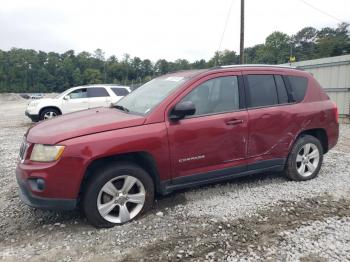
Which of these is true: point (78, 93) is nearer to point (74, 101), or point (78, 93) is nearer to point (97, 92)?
point (74, 101)

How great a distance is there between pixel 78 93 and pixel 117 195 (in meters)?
10.4

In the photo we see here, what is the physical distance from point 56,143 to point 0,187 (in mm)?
2373

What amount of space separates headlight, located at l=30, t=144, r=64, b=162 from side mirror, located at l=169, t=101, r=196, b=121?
52.2 inches

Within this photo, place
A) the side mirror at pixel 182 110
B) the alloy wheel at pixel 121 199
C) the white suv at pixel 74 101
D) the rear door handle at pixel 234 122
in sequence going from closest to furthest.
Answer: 1. the alloy wheel at pixel 121 199
2. the side mirror at pixel 182 110
3. the rear door handle at pixel 234 122
4. the white suv at pixel 74 101

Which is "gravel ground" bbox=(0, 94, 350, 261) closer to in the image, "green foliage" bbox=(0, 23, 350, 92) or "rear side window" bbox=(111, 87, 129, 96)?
"rear side window" bbox=(111, 87, 129, 96)

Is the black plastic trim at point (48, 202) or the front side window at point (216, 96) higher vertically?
the front side window at point (216, 96)

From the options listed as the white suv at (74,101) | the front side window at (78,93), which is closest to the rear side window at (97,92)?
the white suv at (74,101)

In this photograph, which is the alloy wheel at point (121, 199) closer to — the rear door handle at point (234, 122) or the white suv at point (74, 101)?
the rear door handle at point (234, 122)

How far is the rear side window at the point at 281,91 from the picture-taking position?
177 inches

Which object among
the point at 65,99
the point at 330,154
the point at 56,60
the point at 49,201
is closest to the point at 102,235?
the point at 49,201

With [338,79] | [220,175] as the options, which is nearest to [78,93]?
[220,175]

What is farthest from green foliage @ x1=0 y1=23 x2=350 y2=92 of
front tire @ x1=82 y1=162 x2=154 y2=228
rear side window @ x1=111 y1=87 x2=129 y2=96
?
front tire @ x1=82 y1=162 x2=154 y2=228

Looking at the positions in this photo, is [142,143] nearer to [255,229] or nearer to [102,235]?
[102,235]

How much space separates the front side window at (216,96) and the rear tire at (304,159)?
1348mm
